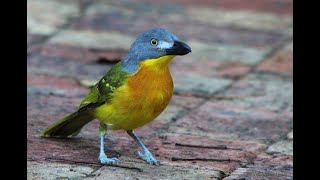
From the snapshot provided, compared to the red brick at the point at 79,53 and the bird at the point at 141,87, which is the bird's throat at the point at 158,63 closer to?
the bird at the point at 141,87

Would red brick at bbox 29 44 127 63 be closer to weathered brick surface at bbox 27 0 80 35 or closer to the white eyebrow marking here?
weathered brick surface at bbox 27 0 80 35

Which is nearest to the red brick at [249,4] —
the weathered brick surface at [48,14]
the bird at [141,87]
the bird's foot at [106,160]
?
the weathered brick surface at [48,14]

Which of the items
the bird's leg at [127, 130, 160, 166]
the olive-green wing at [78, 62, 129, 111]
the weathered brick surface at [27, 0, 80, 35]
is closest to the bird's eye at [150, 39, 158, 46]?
the olive-green wing at [78, 62, 129, 111]

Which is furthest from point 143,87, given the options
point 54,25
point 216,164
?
point 54,25

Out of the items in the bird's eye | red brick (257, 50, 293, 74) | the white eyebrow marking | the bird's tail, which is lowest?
the bird's tail
